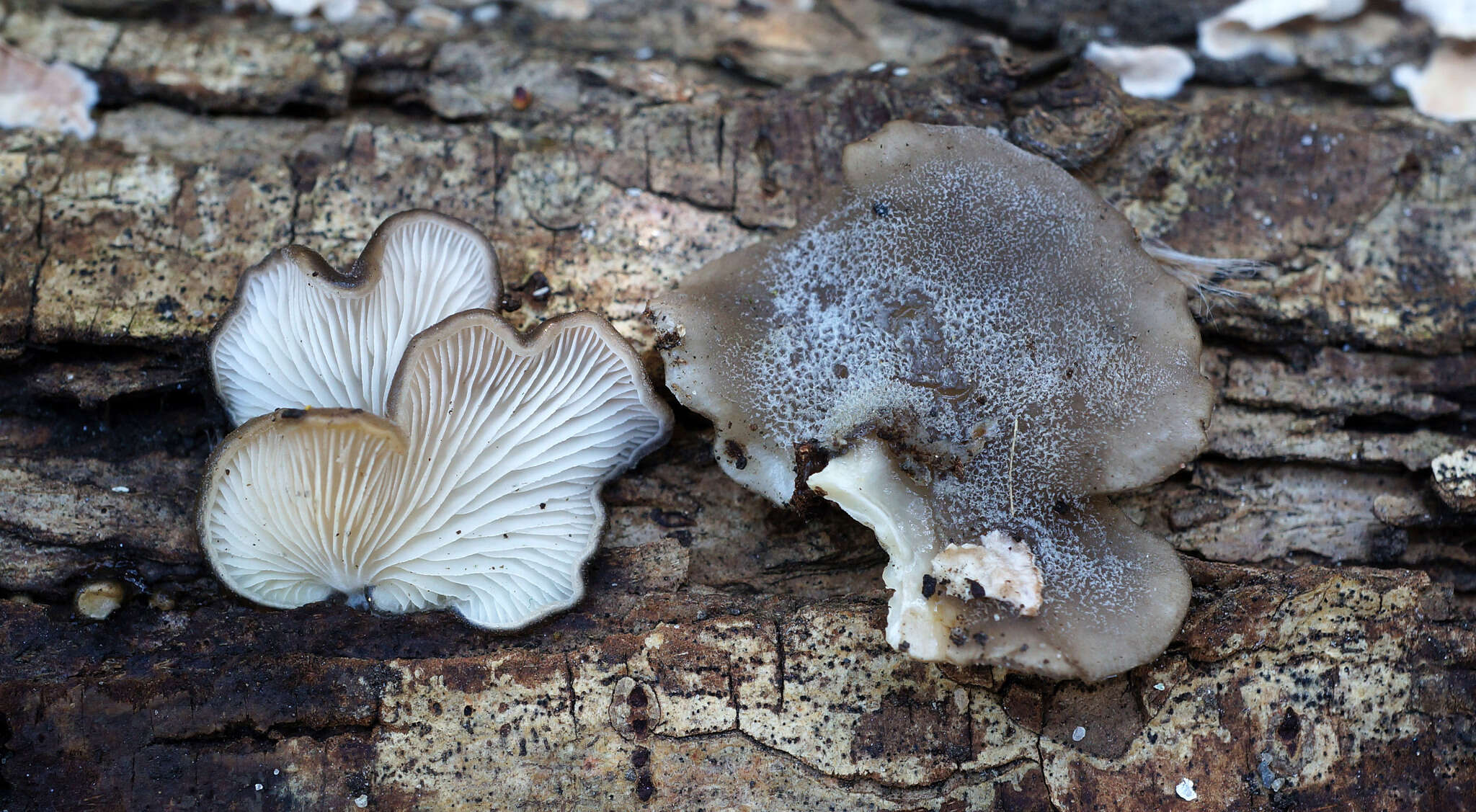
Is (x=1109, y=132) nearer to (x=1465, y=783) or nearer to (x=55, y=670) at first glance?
(x=1465, y=783)

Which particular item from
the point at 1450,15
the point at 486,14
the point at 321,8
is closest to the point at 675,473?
the point at 486,14

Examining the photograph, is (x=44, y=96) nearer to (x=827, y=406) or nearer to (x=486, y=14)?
(x=486, y=14)

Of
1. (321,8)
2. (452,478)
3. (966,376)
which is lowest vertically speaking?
(452,478)

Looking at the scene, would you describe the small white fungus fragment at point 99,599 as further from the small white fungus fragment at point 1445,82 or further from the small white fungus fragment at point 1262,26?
the small white fungus fragment at point 1445,82

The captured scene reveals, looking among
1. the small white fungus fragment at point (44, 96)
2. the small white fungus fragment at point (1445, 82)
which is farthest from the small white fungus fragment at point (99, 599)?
the small white fungus fragment at point (1445, 82)

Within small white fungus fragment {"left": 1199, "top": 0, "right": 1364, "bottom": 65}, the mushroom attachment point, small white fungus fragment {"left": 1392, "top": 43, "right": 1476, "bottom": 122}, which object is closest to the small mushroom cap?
the mushroom attachment point

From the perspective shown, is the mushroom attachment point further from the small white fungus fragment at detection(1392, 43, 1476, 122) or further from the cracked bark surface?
the small white fungus fragment at detection(1392, 43, 1476, 122)

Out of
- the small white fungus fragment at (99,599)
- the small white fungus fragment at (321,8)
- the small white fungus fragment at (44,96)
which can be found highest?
the small white fungus fragment at (321,8)
